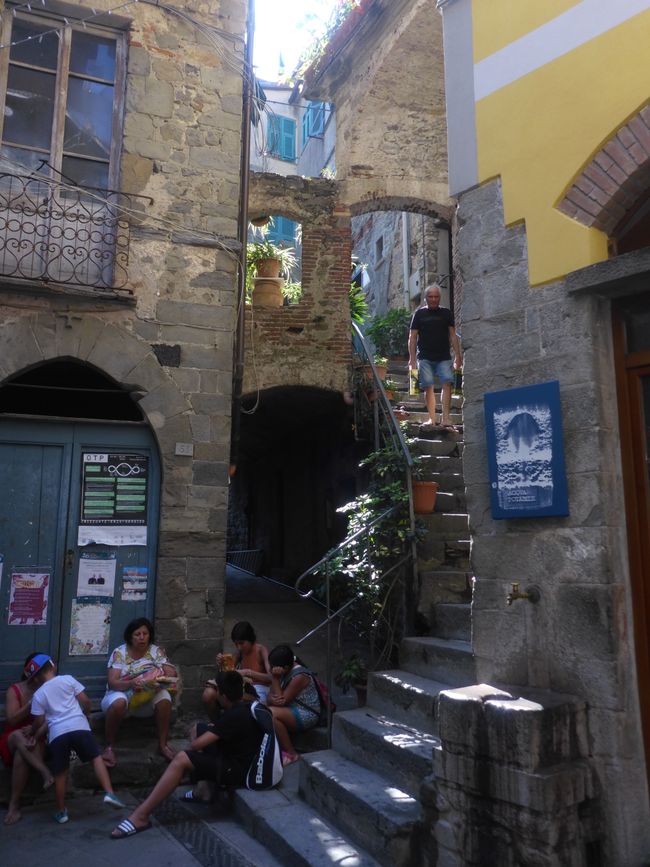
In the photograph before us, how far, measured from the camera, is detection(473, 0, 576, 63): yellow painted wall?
3945 mm

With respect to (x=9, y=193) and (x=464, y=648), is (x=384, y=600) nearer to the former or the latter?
(x=464, y=648)

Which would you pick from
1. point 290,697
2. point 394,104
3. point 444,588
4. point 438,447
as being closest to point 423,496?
point 444,588

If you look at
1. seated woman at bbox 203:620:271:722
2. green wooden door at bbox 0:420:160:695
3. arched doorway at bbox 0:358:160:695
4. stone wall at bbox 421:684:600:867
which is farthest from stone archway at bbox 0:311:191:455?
stone wall at bbox 421:684:600:867

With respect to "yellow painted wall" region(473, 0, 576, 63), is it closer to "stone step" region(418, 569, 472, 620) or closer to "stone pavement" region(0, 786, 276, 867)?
"stone step" region(418, 569, 472, 620)

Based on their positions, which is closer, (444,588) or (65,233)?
(444,588)

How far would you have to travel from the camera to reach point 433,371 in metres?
7.90

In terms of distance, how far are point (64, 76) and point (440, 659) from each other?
6058 millimetres

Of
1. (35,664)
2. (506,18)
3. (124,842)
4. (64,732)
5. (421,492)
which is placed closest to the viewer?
(506,18)

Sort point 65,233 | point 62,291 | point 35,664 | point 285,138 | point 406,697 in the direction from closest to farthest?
point 406,697, point 35,664, point 62,291, point 65,233, point 285,138

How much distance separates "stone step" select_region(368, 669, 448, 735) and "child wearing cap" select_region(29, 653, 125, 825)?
1.82 m

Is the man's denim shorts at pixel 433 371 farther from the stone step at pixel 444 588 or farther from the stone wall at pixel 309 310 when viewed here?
the stone step at pixel 444 588

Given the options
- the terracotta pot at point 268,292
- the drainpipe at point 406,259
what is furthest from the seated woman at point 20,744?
the drainpipe at point 406,259

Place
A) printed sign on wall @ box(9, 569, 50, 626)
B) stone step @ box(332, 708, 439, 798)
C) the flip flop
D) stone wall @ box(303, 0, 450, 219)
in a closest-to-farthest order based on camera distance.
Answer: stone step @ box(332, 708, 439, 798) < the flip flop < printed sign on wall @ box(9, 569, 50, 626) < stone wall @ box(303, 0, 450, 219)

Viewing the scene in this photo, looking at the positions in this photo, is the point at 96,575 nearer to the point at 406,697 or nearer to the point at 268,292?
the point at 406,697
